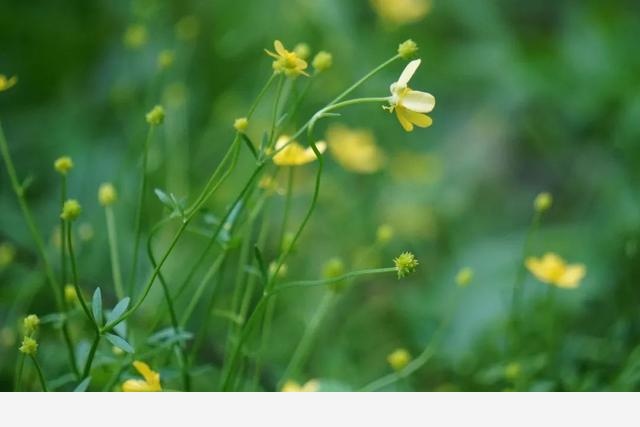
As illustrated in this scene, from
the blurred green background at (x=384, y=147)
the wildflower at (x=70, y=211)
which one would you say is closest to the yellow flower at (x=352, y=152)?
the blurred green background at (x=384, y=147)

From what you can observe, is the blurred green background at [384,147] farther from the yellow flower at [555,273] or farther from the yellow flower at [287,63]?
the yellow flower at [287,63]

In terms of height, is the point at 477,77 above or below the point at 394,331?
above

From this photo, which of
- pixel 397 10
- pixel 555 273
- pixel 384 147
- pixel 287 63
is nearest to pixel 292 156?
pixel 287 63
